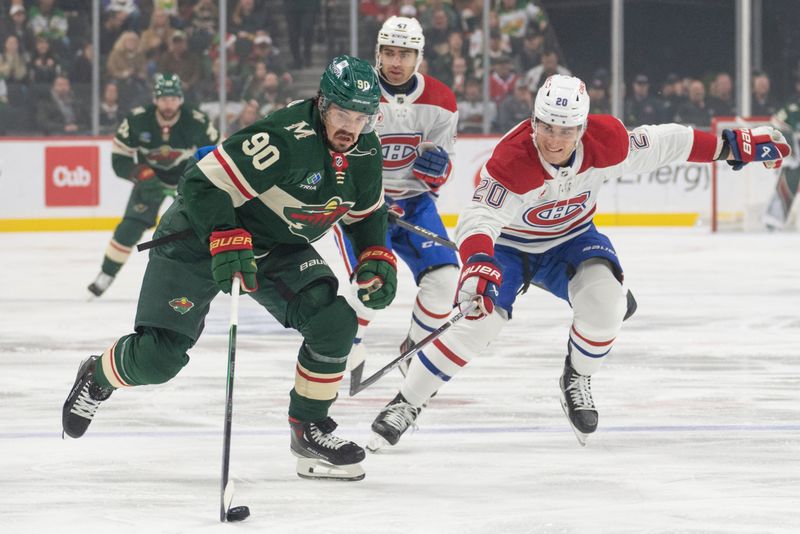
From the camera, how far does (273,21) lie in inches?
488

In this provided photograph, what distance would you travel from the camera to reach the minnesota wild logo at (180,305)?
3.69m

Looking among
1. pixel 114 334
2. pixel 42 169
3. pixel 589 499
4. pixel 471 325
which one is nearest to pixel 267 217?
pixel 471 325

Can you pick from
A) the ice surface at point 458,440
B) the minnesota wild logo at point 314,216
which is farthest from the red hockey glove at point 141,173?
the minnesota wild logo at point 314,216

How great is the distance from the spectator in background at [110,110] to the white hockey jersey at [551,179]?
801cm

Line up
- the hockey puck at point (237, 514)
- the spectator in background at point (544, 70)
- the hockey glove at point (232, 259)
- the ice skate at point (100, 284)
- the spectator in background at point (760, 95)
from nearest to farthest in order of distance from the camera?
the hockey puck at point (237, 514) → the hockey glove at point (232, 259) → the ice skate at point (100, 284) → the spectator in background at point (760, 95) → the spectator in background at point (544, 70)

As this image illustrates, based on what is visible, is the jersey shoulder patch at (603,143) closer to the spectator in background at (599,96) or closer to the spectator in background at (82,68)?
the spectator in background at (599,96)

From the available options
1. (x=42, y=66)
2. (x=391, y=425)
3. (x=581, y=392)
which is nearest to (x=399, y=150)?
(x=581, y=392)

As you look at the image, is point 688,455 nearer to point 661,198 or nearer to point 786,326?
point 786,326

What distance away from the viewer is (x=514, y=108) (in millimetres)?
12266

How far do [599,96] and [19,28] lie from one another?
4798mm

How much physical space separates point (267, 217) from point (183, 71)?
344 inches

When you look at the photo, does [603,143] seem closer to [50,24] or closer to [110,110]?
[110,110]

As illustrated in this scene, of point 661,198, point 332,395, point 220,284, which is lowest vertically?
point 661,198

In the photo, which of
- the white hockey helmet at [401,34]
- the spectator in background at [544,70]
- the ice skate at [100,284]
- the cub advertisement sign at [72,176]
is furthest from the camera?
the spectator in background at [544,70]
